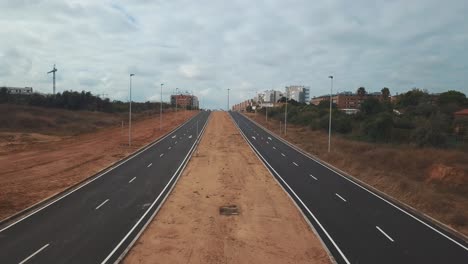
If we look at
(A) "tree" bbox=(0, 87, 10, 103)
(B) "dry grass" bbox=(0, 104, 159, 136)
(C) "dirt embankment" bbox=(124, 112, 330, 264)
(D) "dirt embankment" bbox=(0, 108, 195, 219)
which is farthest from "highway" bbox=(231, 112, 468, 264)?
(A) "tree" bbox=(0, 87, 10, 103)

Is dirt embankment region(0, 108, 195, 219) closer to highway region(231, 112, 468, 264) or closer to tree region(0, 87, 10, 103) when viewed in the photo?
highway region(231, 112, 468, 264)

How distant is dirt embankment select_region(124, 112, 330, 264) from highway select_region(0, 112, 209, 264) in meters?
1.03

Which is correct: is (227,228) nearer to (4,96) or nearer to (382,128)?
(382,128)

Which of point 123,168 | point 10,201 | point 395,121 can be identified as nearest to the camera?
point 10,201

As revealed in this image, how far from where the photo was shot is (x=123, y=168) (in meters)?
38.7

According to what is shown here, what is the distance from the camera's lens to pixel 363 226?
2092 centimetres

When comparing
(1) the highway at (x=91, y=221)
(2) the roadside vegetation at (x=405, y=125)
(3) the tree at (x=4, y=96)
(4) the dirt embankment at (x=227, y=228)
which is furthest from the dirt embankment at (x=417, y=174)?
(3) the tree at (x=4, y=96)

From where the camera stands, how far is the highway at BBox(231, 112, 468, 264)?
667 inches

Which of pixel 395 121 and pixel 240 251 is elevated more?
pixel 395 121

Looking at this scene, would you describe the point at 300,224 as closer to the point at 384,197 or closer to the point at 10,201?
the point at 384,197

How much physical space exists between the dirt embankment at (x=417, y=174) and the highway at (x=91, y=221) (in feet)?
52.6

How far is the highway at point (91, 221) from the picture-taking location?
53.5ft

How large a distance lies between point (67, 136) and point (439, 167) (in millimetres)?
53098

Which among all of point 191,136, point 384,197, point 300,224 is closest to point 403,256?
point 300,224
